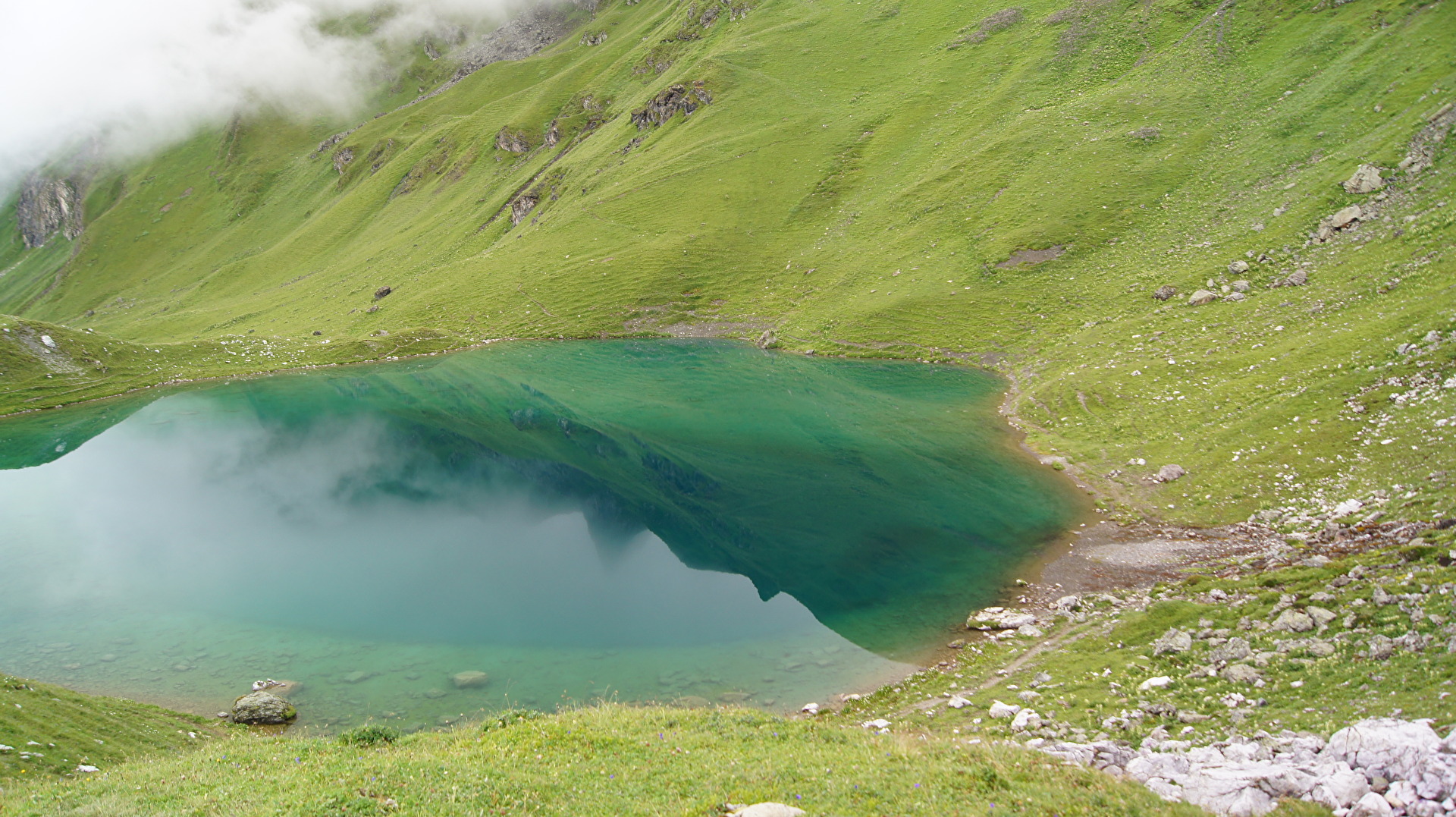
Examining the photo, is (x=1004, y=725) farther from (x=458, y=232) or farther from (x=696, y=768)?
(x=458, y=232)

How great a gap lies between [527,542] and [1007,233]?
6935 centimetres

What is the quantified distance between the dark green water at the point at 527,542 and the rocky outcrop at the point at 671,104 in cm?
9440

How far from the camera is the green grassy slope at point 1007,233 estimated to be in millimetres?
39156

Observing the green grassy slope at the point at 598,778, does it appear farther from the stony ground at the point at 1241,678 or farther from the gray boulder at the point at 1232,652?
the gray boulder at the point at 1232,652

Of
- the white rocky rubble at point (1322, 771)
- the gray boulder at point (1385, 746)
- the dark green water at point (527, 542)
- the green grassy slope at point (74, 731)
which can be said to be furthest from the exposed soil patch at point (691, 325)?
the gray boulder at point (1385, 746)

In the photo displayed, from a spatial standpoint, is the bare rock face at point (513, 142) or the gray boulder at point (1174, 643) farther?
the bare rock face at point (513, 142)

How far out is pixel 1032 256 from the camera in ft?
257

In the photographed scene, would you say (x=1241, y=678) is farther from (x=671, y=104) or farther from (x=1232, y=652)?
(x=671, y=104)

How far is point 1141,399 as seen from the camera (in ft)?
150

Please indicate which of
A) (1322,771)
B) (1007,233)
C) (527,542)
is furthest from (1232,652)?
(1007,233)

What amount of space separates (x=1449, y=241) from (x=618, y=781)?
2203 inches

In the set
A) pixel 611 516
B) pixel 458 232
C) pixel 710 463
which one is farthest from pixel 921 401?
pixel 458 232

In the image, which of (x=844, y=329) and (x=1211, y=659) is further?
(x=844, y=329)

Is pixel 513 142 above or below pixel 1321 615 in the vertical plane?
above
